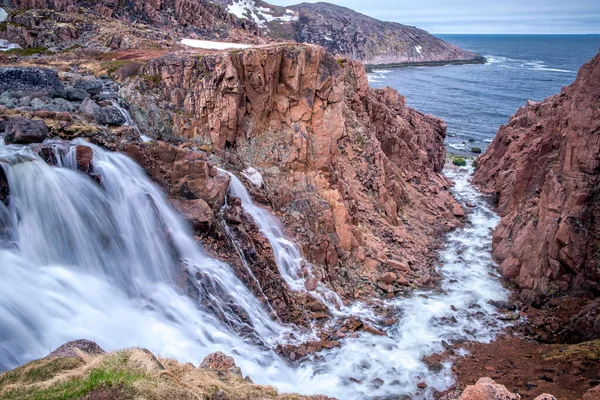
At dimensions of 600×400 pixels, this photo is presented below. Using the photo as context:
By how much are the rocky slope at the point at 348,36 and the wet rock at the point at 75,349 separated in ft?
499

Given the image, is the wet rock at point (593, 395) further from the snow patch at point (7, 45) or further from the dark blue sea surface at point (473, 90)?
the dark blue sea surface at point (473, 90)

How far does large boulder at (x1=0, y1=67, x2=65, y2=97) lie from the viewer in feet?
74.3

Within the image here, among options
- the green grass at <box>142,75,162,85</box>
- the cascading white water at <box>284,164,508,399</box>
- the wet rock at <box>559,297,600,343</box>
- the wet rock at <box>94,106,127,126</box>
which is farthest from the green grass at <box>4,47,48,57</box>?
the wet rock at <box>559,297,600,343</box>

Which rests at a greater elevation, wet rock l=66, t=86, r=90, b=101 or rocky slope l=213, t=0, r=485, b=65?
rocky slope l=213, t=0, r=485, b=65

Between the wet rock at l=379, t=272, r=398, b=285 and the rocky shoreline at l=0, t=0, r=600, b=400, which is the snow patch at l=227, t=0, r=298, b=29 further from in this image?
the wet rock at l=379, t=272, r=398, b=285

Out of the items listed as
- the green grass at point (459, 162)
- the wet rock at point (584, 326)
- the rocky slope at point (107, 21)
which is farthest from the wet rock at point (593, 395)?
the green grass at point (459, 162)

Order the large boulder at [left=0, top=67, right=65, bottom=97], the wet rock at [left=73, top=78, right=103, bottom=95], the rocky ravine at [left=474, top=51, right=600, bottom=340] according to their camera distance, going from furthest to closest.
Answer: the wet rock at [left=73, top=78, right=103, bottom=95]
the large boulder at [left=0, top=67, right=65, bottom=97]
the rocky ravine at [left=474, top=51, right=600, bottom=340]

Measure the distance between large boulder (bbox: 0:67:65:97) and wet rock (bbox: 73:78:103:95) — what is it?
84cm

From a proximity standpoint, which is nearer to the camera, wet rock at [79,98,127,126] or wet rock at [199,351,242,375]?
wet rock at [199,351,242,375]

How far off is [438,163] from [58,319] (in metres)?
40.0

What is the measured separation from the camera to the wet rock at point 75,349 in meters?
10.5

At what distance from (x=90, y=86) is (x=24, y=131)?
25.7 feet

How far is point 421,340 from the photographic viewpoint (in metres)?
19.1

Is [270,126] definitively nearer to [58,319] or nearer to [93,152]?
[93,152]
